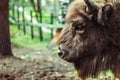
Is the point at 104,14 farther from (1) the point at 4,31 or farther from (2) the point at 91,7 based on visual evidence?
(1) the point at 4,31

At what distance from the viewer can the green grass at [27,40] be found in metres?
19.1

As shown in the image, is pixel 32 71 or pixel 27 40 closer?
pixel 32 71

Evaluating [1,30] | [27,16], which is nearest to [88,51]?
[1,30]

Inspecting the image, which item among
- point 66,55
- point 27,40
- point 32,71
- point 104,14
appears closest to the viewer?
point 104,14

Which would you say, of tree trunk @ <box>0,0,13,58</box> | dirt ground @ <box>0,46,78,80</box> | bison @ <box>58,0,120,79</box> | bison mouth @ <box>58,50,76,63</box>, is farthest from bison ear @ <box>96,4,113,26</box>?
tree trunk @ <box>0,0,13,58</box>

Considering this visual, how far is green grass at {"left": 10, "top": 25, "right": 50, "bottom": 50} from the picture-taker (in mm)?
19058

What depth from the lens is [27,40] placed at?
21.2m

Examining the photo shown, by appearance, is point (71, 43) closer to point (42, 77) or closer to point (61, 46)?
point (61, 46)

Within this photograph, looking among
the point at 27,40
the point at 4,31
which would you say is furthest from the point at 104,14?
the point at 27,40

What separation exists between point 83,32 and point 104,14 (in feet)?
1.48

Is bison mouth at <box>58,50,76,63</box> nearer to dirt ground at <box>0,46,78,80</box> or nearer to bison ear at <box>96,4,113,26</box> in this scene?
bison ear at <box>96,4,113,26</box>

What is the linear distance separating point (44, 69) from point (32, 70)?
0.86 ft

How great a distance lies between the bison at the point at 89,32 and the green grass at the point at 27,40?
10.5 m

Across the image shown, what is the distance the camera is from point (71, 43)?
24.5ft
